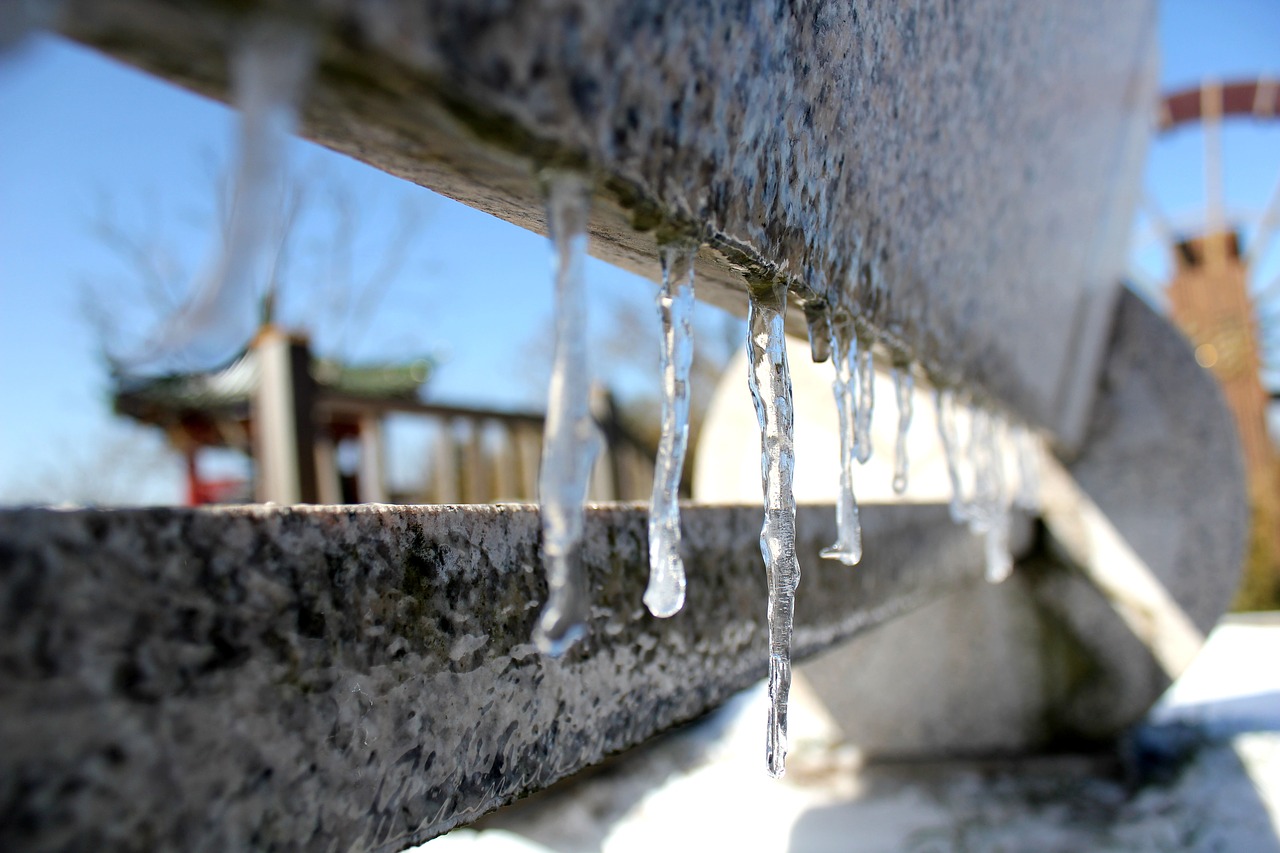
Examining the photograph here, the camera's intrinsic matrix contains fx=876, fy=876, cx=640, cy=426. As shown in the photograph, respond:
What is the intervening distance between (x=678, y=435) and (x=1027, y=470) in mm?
2434

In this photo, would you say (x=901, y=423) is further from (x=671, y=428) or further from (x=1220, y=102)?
(x=1220, y=102)

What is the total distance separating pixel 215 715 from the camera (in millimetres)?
553

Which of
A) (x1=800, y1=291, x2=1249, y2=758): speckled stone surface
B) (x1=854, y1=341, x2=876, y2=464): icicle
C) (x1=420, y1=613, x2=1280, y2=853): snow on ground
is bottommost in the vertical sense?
(x1=420, y1=613, x2=1280, y2=853): snow on ground

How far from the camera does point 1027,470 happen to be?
286 centimetres

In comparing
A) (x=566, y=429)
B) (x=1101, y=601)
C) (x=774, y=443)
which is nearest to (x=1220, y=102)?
(x=1101, y=601)

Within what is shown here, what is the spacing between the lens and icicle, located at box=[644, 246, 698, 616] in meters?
0.74

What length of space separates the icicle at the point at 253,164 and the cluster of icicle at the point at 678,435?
19 cm

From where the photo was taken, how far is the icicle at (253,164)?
0.43m

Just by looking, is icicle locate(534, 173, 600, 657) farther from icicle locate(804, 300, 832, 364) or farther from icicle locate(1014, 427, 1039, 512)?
icicle locate(1014, 427, 1039, 512)

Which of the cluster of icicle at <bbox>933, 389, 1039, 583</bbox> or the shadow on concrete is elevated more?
the cluster of icicle at <bbox>933, 389, 1039, 583</bbox>

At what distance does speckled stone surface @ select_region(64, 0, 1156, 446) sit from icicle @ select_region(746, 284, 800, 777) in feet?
0.19

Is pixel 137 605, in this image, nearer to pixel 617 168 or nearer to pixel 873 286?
pixel 617 168

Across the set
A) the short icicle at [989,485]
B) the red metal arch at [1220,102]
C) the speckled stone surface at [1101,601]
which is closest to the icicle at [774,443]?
the short icicle at [989,485]

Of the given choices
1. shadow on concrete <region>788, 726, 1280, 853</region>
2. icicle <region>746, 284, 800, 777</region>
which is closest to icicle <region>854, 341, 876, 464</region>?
icicle <region>746, 284, 800, 777</region>
